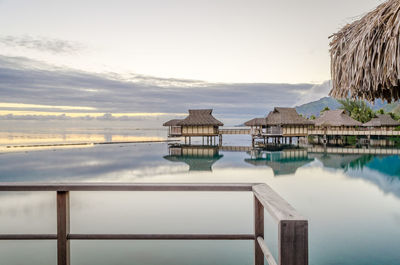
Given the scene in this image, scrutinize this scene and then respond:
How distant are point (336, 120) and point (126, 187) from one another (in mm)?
38464

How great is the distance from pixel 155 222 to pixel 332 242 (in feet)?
15.2

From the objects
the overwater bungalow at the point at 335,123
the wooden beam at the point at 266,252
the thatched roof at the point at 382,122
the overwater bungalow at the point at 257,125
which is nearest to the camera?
the wooden beam at the point at 266,252

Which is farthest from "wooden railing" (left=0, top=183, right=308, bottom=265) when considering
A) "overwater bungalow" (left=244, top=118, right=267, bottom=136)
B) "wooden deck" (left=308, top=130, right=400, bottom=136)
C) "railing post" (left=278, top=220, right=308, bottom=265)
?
"wooden deck" (left=308, top=130, right=400, bottom=136)

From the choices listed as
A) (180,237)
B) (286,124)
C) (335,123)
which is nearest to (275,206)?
(180,237)

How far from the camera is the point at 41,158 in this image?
966 inches

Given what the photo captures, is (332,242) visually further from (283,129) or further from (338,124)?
(338,124)

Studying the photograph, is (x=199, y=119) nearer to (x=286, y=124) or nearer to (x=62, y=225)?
(x=286, y=124)

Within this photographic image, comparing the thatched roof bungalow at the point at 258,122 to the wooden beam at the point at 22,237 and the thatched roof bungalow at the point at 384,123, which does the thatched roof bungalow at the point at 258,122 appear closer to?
the thatched roof bungalow at the point at 384,123

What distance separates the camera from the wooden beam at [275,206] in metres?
1.19

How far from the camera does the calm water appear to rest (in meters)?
6.12

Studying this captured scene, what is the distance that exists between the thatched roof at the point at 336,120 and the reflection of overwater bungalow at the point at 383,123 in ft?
13.3

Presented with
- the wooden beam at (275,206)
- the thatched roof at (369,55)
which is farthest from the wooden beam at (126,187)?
the thatched roof at (369,55)

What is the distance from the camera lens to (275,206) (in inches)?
53.2

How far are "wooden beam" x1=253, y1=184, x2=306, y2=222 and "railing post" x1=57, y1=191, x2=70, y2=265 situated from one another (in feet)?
3.89
